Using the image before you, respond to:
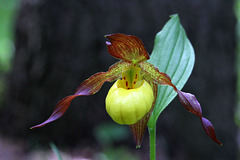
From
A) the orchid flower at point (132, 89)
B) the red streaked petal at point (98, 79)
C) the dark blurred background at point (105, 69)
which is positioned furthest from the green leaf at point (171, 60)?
the dark blurred background at point (105, 69)

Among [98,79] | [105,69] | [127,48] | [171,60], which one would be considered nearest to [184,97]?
[171,60]

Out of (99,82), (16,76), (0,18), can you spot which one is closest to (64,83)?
(16,76)

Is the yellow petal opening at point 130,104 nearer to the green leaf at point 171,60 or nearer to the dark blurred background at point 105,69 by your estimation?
the green leaf at point 171,60

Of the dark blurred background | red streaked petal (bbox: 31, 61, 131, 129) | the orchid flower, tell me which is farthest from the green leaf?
the dark blurred background

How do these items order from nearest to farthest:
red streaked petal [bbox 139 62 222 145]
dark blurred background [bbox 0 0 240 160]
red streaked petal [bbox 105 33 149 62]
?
1. red streaked petal [bbox 139 62 222 145]
2. red streaked petal [bbox 105 33 149 62]
3. dark blurred background [bbox 0 0 240 160]

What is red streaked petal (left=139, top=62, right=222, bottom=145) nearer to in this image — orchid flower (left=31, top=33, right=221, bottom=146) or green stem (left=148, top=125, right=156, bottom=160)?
orchid flower (left=31, top=33, right=221, bottom=146)
